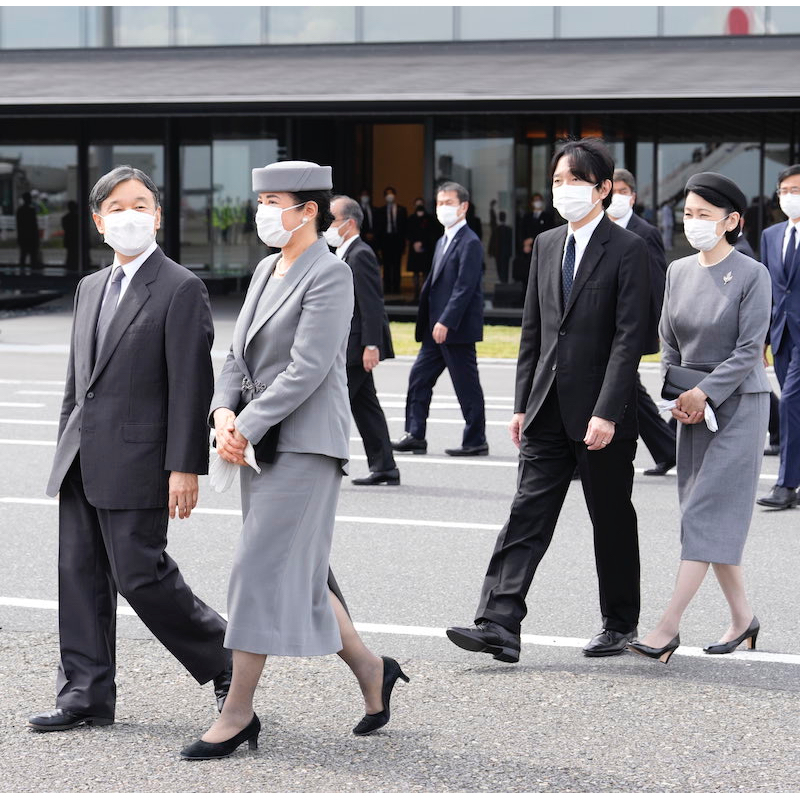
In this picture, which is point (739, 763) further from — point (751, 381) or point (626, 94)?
point (626, 94)

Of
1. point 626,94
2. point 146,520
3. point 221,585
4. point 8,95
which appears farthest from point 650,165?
point 146,520

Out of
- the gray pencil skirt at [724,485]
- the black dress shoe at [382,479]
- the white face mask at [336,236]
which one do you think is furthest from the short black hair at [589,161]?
the black dress shoe at [382,479]

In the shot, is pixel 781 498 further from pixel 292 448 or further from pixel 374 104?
pixel 374 104

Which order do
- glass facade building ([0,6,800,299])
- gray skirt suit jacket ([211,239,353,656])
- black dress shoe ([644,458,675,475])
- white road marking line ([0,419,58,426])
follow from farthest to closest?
glass facade building ([0,6,800,299]) → white road marking line ([0,419,58,426]) → black dress shoe ([644,458,675,475]) → gray skirt suit jacket ([211,239,353,656])

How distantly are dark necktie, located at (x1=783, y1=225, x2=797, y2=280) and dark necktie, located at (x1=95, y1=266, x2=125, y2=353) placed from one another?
5.46 meters

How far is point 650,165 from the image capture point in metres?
23.9

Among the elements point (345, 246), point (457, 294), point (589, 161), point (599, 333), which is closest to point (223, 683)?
point (599, 333)

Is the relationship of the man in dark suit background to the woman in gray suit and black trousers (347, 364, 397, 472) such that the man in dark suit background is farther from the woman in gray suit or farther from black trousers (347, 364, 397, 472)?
the woman in gray suit

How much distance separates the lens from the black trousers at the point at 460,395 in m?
10.5

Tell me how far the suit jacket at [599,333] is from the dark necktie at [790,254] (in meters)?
3.70

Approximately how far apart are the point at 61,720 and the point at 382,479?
4874mm

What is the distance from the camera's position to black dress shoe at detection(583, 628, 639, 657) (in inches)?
212

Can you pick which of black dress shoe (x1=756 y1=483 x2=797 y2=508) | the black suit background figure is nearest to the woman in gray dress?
black dress shoe (x1=756 y1=483 x2=797 y2=508)

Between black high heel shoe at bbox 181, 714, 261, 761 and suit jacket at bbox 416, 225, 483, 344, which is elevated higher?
suit jacket at bbox 416, 225, 483, 344
